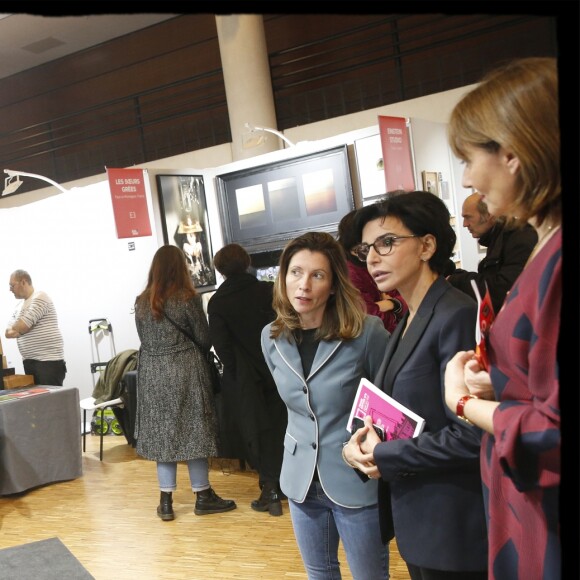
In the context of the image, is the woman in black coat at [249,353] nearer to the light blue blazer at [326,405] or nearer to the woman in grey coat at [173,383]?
the woman in grey coat at [173,383]

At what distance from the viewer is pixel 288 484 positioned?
2.16m

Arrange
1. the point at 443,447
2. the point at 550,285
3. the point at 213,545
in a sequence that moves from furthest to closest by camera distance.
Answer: the point at 213,545, the point at 443,447, the point at 550,285

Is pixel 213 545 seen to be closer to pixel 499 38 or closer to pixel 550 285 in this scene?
pixel 550 285

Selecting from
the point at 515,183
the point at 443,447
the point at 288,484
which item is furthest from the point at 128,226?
the point at 515,183

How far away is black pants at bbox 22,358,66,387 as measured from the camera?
6.66 meters

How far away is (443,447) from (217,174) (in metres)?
5.62

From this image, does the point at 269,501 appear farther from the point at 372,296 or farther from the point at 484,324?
the point at 484,324

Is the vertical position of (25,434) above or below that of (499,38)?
below

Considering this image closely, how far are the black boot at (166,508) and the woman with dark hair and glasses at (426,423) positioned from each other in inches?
125

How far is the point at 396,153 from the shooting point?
213 inches

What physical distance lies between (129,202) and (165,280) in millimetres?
1782

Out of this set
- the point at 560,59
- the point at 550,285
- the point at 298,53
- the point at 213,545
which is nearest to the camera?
the point at 560,59

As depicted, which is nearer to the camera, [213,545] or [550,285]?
[550,285]

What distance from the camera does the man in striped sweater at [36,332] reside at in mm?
6531
